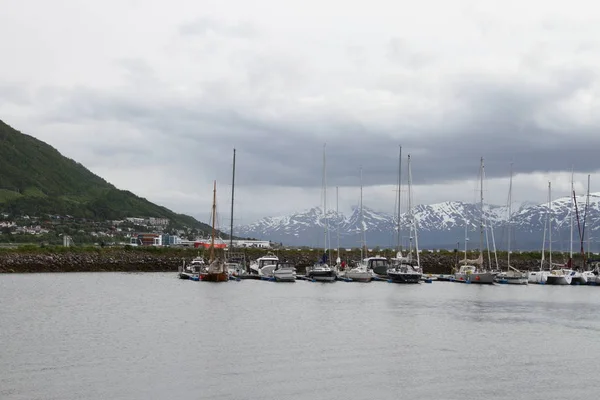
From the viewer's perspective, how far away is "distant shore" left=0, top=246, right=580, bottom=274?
14099 cm

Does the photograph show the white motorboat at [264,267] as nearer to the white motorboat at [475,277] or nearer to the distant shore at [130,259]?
the distant shore at [130,259]

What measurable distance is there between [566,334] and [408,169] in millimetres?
74476

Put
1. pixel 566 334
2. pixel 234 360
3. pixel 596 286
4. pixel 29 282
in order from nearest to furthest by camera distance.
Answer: pixel 234 360, pixel 566 334, pixel 29 282, pixel 596 286

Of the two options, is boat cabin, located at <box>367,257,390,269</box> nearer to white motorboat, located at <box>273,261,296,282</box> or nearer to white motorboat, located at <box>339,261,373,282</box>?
white motorboat, located at <box>339,261,373,282</box>

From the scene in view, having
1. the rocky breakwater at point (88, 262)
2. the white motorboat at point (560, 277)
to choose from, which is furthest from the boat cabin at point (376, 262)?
the rocky breakwater at point (88, 262)

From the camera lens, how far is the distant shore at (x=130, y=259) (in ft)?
463

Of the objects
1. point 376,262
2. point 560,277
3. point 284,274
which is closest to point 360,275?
point 284,274

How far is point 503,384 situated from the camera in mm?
36125

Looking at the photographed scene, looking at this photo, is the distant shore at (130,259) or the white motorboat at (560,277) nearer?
the white motorboat at (560,277)

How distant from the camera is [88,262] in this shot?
480 ft

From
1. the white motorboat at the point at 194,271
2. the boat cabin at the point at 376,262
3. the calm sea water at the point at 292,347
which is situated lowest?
the calm sea water at the point at 292,347

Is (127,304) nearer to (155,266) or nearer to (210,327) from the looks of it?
(210,327)

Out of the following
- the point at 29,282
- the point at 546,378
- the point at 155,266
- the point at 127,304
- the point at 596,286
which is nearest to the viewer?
the point at 546,378

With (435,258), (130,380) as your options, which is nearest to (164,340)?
(130,380)
